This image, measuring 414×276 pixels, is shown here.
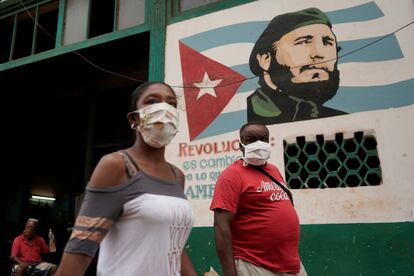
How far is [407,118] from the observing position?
361cm

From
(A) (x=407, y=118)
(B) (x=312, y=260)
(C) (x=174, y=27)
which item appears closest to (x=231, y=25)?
(C) (x=174, y=27)

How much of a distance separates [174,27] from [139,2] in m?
1.02

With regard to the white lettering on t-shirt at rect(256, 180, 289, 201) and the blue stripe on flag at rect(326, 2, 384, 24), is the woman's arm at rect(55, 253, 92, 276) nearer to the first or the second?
the white lettering on t-shirt at rect(256, 180, 289, 201)

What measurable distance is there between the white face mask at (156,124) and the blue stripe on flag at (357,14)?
3.21 metres

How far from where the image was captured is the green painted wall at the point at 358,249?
346cm

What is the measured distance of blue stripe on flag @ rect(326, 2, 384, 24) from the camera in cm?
398

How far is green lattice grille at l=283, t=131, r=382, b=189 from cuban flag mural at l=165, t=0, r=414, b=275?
71 millimetres

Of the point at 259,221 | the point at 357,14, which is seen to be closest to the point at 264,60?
the point at 357,14

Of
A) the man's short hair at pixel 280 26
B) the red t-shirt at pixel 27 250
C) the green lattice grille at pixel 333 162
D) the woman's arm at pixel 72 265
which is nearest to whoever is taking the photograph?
the woman's arm at pixel 72 265

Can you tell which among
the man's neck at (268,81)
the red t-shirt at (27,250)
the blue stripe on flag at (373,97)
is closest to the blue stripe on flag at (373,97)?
the blue stripe on flag at (373,97)

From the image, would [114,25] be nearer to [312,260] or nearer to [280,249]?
[312,260]

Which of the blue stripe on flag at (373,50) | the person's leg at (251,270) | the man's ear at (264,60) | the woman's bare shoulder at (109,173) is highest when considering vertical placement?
the man's ear at (264,60)

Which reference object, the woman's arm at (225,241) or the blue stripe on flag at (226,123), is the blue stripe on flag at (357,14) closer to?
the blue stripe on flag at (226,123)

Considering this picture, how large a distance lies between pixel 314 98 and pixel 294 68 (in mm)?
415
